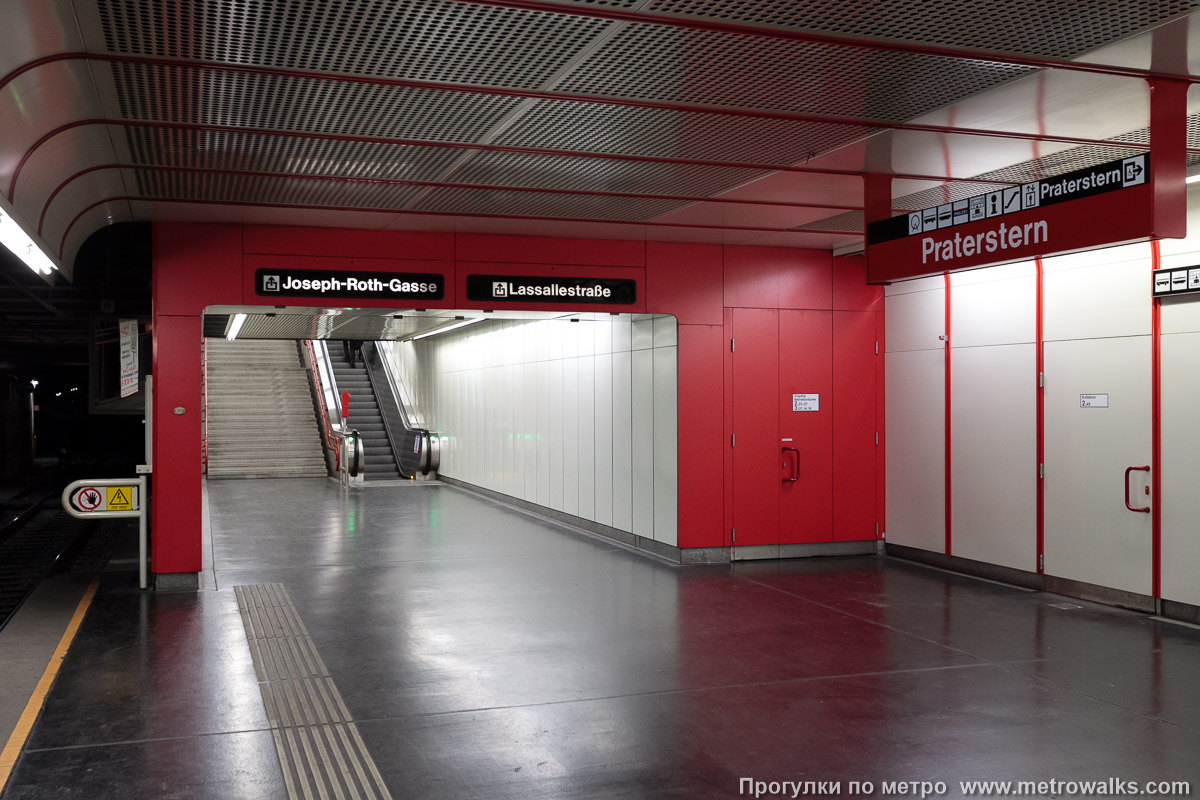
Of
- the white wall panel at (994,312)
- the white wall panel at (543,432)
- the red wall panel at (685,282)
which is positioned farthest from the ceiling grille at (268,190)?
the white wall panel at (543,432)

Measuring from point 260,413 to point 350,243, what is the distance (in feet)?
45.1

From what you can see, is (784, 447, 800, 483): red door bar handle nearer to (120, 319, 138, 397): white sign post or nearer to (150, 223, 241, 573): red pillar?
(150, 223, 241, 573): red pillar

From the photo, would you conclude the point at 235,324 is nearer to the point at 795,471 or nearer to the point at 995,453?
the point at 795,471

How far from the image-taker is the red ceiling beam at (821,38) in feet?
12.0

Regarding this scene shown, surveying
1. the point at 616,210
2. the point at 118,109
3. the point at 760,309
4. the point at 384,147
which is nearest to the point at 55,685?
the point at 118,109

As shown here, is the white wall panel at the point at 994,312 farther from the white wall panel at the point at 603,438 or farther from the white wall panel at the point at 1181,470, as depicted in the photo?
the white wall panel at the point at 603,438

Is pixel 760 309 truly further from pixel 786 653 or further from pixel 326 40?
pixel 326 40

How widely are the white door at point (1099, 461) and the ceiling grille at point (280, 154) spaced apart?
17.2 feet

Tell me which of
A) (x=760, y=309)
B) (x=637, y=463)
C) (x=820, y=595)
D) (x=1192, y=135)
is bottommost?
(x=820, y=595)

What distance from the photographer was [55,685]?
5.35 meters

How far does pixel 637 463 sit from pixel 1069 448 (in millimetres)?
→ 4247

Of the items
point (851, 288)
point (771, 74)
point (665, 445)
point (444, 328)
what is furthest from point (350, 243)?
point (444, 328)

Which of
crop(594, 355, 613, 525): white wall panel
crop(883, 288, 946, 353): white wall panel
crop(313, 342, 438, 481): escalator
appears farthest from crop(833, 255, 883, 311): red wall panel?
crop(313, 342, 438, 481): escalator

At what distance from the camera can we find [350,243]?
848 centimetres
